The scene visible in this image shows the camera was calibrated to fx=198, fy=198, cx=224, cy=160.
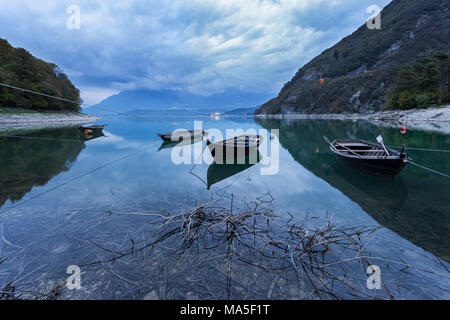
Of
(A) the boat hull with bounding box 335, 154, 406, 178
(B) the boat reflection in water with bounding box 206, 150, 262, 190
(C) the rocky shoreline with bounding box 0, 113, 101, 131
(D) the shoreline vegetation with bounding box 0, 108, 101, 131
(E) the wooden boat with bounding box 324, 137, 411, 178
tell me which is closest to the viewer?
(E) the wooden boat with bounding box 324, 137, 411, 178

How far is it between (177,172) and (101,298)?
8640 mm

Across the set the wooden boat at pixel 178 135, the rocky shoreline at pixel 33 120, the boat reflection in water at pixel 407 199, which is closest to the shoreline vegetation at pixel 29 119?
the rocky shoreline at pixel 33 120

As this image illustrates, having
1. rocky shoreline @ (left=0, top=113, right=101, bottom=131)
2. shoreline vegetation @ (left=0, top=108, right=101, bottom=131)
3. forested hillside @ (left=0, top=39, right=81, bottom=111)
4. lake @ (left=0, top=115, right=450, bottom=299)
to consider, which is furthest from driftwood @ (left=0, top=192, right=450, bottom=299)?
forested hillside @ (left=0, top=39, right=81, bottom=111)

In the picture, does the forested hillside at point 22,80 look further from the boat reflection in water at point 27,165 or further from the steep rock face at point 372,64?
the steep rock face at point 372,64

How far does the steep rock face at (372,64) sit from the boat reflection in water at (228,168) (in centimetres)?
9213

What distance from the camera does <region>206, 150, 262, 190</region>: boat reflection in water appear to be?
1085cm

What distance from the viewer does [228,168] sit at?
12969mm

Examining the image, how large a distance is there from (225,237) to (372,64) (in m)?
147

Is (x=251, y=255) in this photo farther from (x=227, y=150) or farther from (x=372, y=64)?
(x=372, y=64)

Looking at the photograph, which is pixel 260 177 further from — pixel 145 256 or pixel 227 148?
pixel 145 256

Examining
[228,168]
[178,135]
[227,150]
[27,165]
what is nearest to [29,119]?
[178,135]

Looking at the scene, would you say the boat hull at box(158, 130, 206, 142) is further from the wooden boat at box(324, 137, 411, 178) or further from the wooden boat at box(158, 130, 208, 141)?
the wooden boat at box(324, 137, 411, 178)

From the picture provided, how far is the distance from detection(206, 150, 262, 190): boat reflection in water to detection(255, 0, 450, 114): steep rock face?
302 feet
